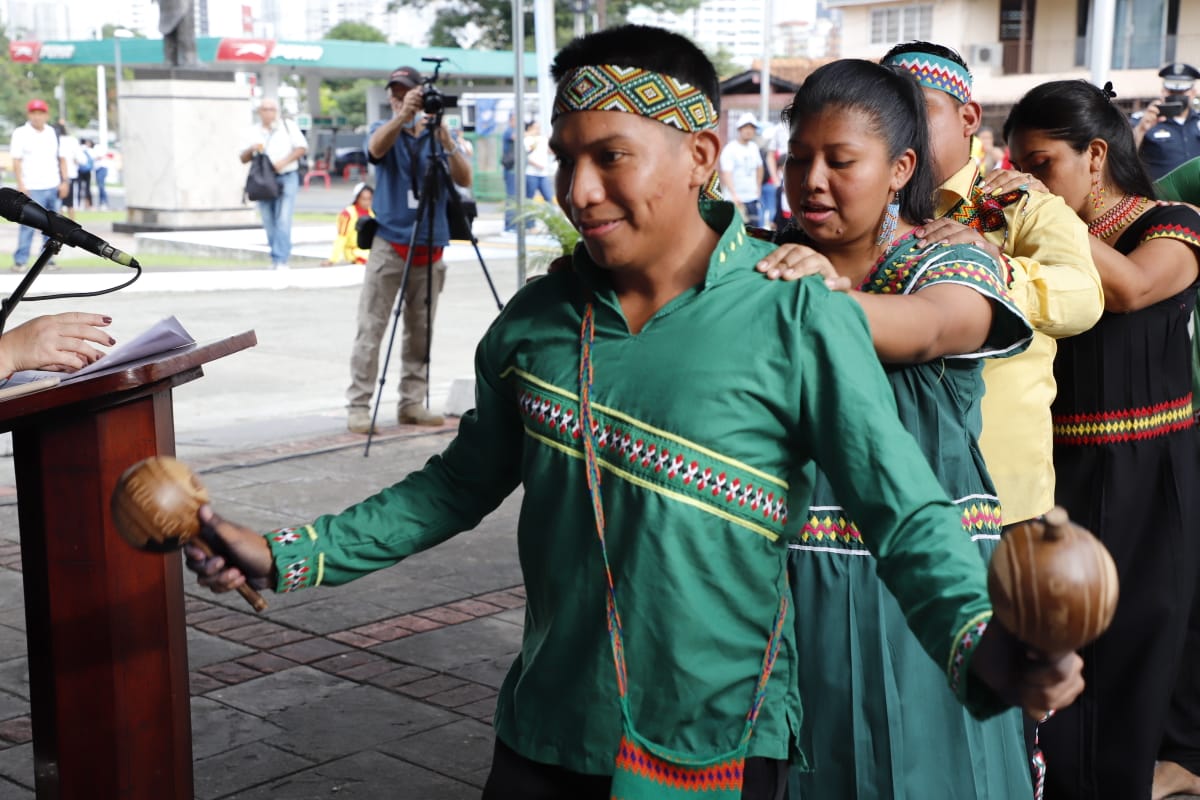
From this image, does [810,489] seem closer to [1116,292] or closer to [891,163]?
[891,163]

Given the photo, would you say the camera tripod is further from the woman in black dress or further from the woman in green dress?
the woman in green dress

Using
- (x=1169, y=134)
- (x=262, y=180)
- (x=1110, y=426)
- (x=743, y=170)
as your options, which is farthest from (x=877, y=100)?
(x=743, y=170)

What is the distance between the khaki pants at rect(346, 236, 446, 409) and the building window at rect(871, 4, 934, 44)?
3980cm

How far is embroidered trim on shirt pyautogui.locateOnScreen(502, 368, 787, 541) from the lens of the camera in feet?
6.37

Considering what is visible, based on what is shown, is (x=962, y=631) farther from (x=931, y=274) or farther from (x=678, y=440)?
(x=931, y=274)

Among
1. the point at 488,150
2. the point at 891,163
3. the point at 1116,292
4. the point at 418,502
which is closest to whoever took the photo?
the point at 418,502

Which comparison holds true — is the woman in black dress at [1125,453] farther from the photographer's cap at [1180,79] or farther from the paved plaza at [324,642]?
the photographer's cap at [1180,79]

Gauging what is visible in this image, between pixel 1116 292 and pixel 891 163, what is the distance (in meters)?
1.15

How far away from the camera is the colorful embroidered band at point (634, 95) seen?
1.96m

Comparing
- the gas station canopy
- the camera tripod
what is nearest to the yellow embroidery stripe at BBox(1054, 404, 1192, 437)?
the camera tripod

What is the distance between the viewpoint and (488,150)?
33.6 m

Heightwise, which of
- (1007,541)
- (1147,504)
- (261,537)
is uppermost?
(1007,541)

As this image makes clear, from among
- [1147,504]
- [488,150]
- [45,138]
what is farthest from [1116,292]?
[488,150]

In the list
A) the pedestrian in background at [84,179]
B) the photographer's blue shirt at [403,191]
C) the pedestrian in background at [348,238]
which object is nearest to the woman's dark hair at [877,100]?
the photographer's blue shirt at [403,191]
